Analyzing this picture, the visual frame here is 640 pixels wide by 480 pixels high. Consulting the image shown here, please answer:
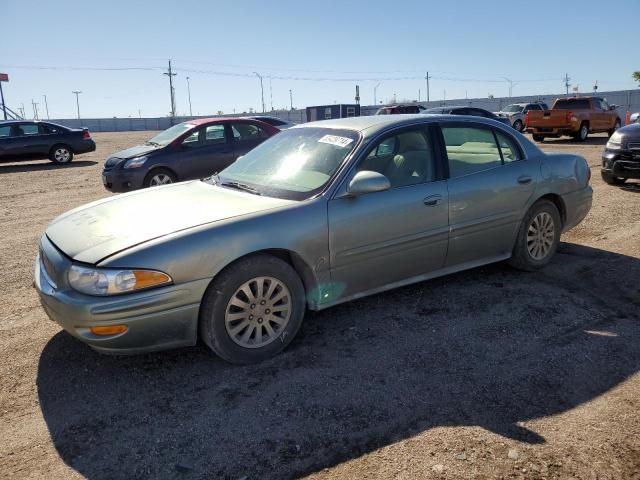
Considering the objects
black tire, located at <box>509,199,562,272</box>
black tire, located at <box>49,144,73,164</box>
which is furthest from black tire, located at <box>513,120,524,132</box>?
black tire, located at <box>509,199,562,272</box>

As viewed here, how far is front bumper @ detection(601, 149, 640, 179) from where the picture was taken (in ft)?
28.9

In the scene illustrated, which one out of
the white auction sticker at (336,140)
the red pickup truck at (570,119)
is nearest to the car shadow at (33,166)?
the white auction sticker at (336,140)

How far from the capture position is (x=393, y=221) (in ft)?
12.8

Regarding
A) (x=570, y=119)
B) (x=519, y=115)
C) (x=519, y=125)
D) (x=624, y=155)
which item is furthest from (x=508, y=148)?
(x=519, y=125)

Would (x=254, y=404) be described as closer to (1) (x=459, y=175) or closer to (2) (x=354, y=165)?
(2) (x=354, y=165)

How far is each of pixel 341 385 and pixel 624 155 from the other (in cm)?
802

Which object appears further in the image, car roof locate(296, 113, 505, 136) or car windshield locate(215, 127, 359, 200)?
car roof locate(296, 113, 505, 136)

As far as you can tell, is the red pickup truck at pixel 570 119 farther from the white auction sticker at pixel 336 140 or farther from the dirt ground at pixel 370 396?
the white auction sticker at pixel 336 140

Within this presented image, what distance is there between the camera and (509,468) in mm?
2424

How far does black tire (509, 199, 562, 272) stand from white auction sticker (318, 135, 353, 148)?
1935mm

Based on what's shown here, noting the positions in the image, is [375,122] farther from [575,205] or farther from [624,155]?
[624,155]

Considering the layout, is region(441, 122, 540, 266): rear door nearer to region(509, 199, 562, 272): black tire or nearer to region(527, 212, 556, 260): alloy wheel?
region(509, 199, 562, 272): black tire

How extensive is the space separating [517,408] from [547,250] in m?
2.61

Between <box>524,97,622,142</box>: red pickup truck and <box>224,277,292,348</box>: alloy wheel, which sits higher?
<box>524,97,622,142</box>: red pickup truck
